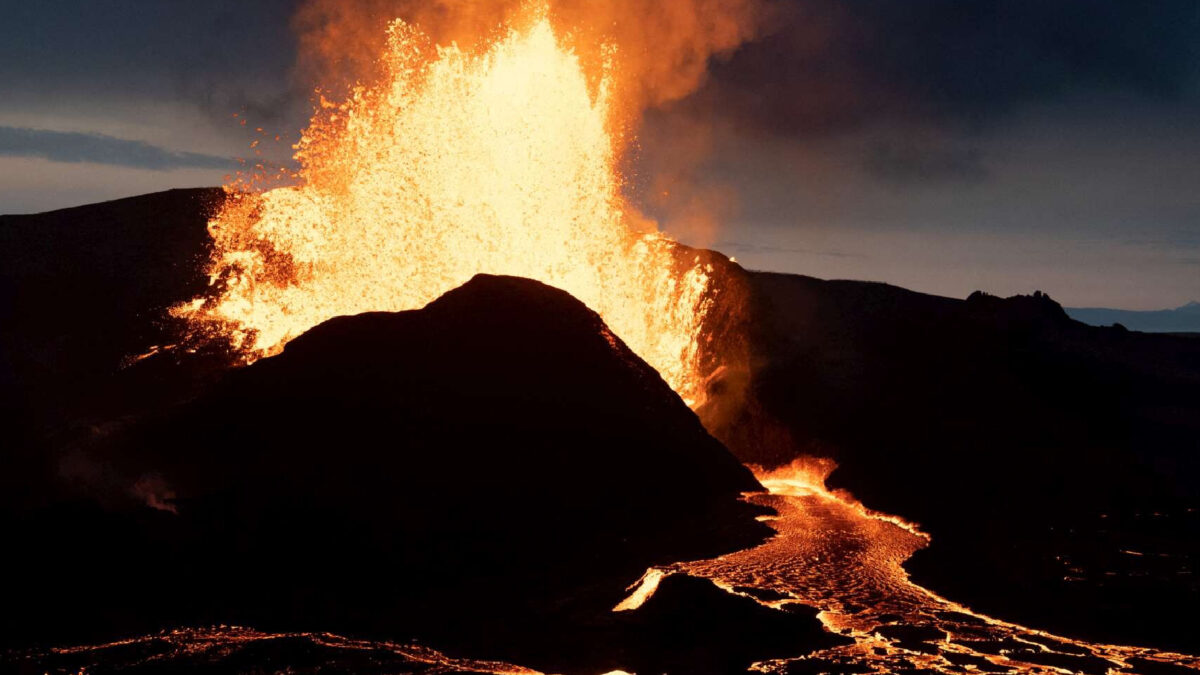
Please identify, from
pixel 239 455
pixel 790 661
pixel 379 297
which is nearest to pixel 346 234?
pixel 379 297

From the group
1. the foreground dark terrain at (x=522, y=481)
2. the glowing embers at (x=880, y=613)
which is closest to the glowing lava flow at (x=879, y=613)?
the glowing embers at (x=880, y=613)

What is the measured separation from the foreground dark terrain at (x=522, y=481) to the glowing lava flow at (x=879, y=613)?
19.7 inches

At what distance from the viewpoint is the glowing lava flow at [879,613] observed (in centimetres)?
951

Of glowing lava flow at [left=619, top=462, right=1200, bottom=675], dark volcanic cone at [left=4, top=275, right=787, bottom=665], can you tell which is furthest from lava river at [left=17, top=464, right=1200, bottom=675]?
dark volcanic cone at [left=4, top=275, right=787, bottom=665]

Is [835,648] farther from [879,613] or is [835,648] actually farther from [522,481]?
[522,481]

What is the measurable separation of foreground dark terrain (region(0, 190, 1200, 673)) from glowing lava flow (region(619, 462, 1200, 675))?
50 centimetres

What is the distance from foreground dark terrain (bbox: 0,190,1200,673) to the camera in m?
11.9

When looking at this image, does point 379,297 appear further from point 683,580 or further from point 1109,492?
point 1109,492

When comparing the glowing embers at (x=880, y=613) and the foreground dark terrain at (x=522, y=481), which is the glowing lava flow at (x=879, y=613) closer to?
the glowing embers at (x=880, y=613)

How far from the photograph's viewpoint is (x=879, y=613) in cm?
1122

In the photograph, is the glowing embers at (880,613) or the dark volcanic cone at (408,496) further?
the dark volcanic cone at (408,496)

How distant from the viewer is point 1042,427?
2369 cm

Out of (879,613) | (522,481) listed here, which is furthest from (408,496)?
(879,613)

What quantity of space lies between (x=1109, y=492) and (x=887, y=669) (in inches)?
603
